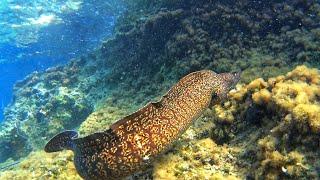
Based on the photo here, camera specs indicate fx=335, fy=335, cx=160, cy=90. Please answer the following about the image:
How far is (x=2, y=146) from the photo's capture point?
49.2 ft

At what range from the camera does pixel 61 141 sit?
6562 millimetres

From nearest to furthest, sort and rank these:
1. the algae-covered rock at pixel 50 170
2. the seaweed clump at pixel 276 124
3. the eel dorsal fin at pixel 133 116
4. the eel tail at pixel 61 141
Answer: the seaweed clump at pixel 276 124 < the eel dorsal fin at pixel 133 116 < the algae-covered rock at pixel 50 170 < the eel tail at pixel 61 141

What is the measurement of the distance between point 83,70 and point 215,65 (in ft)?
26.1

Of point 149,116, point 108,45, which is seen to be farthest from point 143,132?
point 108,45

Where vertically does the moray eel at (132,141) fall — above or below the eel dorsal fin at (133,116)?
below

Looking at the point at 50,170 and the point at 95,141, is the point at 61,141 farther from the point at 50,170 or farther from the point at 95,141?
the point at 95,141

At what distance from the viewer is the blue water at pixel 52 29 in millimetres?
22719

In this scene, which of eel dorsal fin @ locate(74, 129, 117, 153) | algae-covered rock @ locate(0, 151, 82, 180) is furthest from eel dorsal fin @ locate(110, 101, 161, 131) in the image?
algae-covered rock @ locate(0, 151, 82, 180)

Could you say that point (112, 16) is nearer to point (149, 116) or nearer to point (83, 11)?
point (83, 11)

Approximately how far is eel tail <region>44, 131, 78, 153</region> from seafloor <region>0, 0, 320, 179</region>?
0.66 ft

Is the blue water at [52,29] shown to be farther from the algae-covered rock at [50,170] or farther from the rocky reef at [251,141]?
the rocky reef at [251,141]

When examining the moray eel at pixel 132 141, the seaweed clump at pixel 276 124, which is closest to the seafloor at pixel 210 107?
the seaweed clump at pixel 276 124

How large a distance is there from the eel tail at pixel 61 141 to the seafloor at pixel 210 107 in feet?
0.66

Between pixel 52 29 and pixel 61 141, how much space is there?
2108 centimetres
